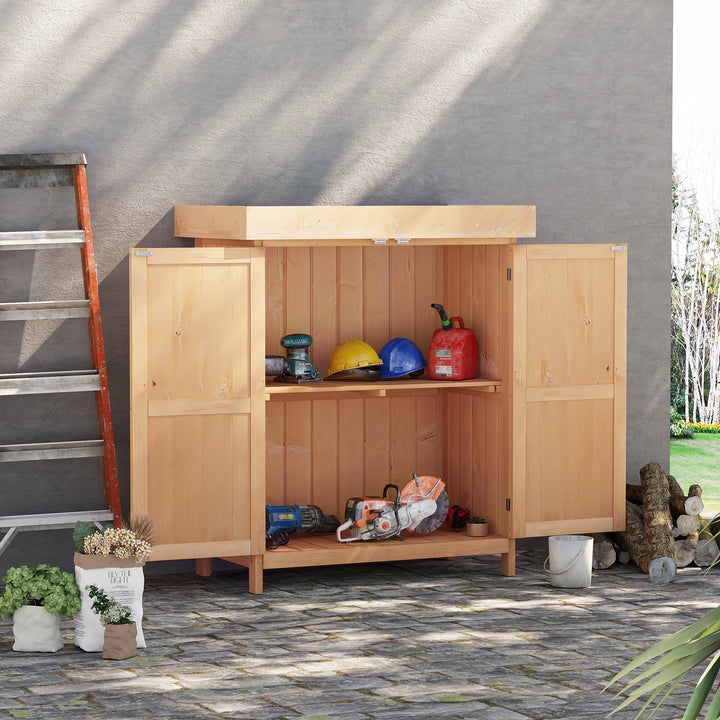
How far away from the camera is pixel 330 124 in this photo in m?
6.66

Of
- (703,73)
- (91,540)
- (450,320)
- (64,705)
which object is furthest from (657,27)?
(703,73)

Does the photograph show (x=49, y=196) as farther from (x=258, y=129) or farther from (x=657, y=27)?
(x=657, y=27)

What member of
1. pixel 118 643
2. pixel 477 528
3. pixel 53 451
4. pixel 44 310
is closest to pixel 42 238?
pixel 44 310

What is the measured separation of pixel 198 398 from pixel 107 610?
1.28 metres

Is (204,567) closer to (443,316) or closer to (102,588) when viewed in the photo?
(102,588)

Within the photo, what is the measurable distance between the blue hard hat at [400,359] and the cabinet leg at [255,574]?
121cm

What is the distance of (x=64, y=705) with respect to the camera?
13.6 ft

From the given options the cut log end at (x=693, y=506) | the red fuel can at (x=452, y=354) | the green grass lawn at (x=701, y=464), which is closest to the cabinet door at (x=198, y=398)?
the red fuel can at (x=452, y=354)

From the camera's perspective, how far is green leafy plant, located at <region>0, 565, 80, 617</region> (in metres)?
4.79

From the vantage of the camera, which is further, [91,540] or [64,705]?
[91,540]

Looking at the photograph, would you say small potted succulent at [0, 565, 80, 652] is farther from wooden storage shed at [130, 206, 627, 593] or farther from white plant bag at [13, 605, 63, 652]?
wooden storage shed at [130, 206, 627, 593]

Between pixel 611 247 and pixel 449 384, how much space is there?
1.16m

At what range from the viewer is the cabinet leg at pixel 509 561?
6297mm

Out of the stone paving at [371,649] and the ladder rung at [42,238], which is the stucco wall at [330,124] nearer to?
the ladder rung at [42,238]
